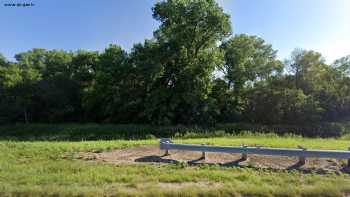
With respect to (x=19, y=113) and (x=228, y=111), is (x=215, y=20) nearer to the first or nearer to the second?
(x=228, y=111)

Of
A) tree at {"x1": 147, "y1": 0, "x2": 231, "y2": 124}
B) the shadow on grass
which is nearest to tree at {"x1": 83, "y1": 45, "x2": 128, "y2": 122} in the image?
tree at {"x1": 147, "y1": 0, "x2": 231, "y2": 124}

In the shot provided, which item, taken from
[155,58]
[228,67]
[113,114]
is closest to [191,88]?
[155,58]

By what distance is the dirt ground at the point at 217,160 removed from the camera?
279 inches

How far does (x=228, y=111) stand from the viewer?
2694 centimetres

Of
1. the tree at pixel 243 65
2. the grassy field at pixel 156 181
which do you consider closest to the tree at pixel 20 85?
the tree at pixel 243 65

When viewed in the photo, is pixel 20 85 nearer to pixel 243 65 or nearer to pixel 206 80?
pixel 206 80

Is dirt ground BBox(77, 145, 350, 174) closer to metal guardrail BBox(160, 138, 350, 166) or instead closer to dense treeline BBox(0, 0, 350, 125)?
metal guardrail BBox(160, 138, 350, 166)

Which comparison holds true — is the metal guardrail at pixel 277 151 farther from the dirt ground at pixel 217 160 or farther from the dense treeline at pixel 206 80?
the dense treeline at pixel 206 80

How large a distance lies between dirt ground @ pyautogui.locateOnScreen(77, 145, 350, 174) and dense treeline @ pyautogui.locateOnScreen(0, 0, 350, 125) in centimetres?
1587

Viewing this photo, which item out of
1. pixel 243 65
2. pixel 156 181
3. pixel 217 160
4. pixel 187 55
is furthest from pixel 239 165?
pixel 243 65

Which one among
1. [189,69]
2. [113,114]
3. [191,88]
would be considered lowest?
[113,114]

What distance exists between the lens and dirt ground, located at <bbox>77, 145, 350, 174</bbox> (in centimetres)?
707

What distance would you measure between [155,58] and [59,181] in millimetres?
21241

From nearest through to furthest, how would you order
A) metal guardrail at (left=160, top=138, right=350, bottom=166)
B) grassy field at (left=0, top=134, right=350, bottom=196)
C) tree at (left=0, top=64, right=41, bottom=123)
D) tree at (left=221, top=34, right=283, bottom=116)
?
grassy field at (left=0, top=134, right=350, bottom=196)
metal guardrail at (left=160, top=138, right=350, bottom=166)
tree at (left=221, top=34, right=283, bottom=116)
tree at (left=0, top=64, right=41, bottom=123)
